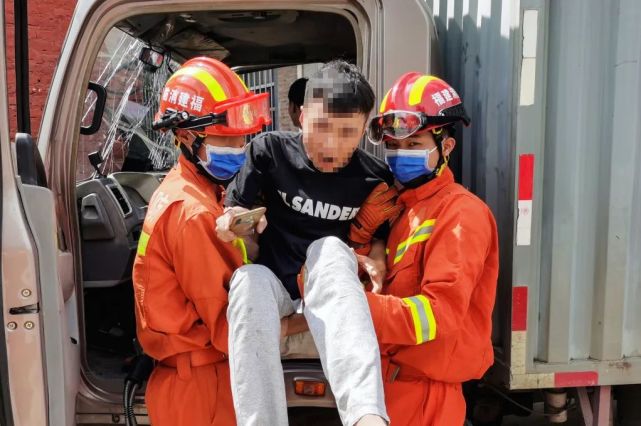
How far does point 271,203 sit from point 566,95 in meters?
1.12

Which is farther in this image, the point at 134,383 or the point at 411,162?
the point at 134,383

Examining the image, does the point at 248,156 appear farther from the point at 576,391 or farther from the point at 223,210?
the point at 576,391

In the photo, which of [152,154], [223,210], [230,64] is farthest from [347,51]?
[223,210]

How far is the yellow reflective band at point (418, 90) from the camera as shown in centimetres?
209

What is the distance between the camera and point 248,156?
227 centimetres

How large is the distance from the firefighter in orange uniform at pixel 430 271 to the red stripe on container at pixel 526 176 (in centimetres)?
16

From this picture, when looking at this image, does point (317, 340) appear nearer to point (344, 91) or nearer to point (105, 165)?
point (344, 91)

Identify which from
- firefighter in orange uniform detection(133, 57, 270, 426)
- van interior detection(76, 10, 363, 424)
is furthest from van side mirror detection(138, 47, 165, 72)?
firefighter in orange uniform detection(133, 57, 270, 426)

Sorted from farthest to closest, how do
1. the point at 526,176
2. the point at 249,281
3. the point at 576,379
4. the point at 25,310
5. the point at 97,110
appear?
the point at 97,110 → the point at 576,379 → the point at 526,176 → the point at 249,281 → the point at 25,310

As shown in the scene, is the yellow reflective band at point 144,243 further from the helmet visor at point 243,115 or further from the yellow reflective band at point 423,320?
the yellow reflective band at point 423,320

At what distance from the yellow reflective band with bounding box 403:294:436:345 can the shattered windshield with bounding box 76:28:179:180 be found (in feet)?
6.04

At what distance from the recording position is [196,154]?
2.16m

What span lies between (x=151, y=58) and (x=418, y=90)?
71.0 inches

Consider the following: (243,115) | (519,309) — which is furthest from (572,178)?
(243,115)
